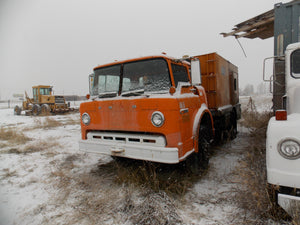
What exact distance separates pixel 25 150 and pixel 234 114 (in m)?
7.83

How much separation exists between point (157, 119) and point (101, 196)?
1612mm

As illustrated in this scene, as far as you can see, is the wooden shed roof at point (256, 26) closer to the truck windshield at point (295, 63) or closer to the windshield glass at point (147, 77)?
the truck windshield at point (295, 63)

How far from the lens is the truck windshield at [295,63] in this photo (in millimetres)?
3177

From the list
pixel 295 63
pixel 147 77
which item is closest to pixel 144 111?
pixel 147 77

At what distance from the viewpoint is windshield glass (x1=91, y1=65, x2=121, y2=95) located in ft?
12.6

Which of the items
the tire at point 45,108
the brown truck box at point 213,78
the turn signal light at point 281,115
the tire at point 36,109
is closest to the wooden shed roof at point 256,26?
the brown truck box at point 213,78

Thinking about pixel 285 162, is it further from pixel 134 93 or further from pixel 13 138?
pixel 13 138

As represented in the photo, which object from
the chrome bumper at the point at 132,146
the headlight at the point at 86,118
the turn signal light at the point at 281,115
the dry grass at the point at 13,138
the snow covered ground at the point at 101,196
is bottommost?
the snow covered ground at the point at 101,196

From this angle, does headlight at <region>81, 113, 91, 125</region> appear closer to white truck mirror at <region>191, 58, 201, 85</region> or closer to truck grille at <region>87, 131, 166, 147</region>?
truck grille at <region>87, 131, 166, 147</region>

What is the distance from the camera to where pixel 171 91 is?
3.15 m

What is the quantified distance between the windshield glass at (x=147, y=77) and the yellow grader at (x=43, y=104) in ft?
57.3

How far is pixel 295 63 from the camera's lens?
10.6 ft

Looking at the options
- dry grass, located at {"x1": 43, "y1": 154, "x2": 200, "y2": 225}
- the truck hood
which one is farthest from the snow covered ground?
the truck hood

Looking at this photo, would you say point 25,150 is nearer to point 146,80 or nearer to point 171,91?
point 146,80
